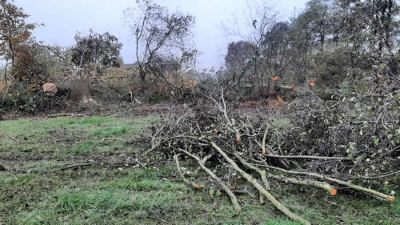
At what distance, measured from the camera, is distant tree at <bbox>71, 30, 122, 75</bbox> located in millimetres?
15906

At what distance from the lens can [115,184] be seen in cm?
340

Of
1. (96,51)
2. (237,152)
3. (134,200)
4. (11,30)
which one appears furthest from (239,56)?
(134,200)

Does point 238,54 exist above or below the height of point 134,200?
above

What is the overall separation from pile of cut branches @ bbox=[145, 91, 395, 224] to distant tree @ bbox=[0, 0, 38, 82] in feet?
35.2

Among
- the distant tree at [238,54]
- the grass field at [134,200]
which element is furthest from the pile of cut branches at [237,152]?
the distant tree at [238,54]

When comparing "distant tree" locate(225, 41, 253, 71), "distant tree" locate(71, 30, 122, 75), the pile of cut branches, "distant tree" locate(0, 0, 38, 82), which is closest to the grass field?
the pile of cut branches

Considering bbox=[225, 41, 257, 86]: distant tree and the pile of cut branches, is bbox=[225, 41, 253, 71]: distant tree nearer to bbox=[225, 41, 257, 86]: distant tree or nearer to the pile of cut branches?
bbox=[225, 41, 257, 86]: distant tree

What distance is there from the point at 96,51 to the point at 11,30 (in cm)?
454

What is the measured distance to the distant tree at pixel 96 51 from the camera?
15.9 metres

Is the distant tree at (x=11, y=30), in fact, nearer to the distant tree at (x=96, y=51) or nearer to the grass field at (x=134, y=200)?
the distant tree at (x=96, y=51)

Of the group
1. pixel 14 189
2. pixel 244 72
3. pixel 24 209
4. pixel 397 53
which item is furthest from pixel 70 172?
pixel 244 72

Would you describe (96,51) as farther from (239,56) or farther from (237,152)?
(237,152)

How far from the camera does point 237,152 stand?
3.87m

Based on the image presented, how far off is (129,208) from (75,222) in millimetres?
480
